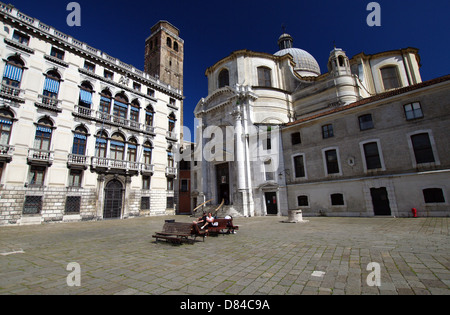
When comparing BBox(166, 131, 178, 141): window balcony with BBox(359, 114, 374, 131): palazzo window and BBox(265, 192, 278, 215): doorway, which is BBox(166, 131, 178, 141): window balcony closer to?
BBox(265, 192, 278, 215): doorway

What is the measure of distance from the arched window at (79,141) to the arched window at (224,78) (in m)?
21.3

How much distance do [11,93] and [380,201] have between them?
32.6 meters

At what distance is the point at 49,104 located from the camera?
2062 cm

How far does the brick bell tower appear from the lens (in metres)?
49.8

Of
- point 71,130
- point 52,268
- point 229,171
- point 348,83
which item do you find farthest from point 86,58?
point 348,83

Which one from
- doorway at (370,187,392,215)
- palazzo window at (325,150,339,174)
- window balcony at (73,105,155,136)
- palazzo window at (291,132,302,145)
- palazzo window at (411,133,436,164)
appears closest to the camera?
palazzo window at (411,133,436,164)

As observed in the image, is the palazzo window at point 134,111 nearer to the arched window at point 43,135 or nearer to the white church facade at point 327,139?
the arched window at point 43,135

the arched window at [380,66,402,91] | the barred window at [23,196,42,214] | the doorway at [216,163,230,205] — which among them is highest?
the arched window at [380,66,402,91]

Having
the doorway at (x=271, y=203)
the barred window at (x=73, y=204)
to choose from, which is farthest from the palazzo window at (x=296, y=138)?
the barred window at (x=73, y=204)

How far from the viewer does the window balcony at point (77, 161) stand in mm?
21062

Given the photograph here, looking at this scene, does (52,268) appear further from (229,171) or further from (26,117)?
(229,171)

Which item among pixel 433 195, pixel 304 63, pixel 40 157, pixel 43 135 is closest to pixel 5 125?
pixel 43 135

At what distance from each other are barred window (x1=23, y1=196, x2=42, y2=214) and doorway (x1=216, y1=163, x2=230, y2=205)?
19326 mm

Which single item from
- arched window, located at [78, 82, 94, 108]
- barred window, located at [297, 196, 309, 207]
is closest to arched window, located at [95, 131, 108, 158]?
arched window, located at [78, 82, 94, 108]
